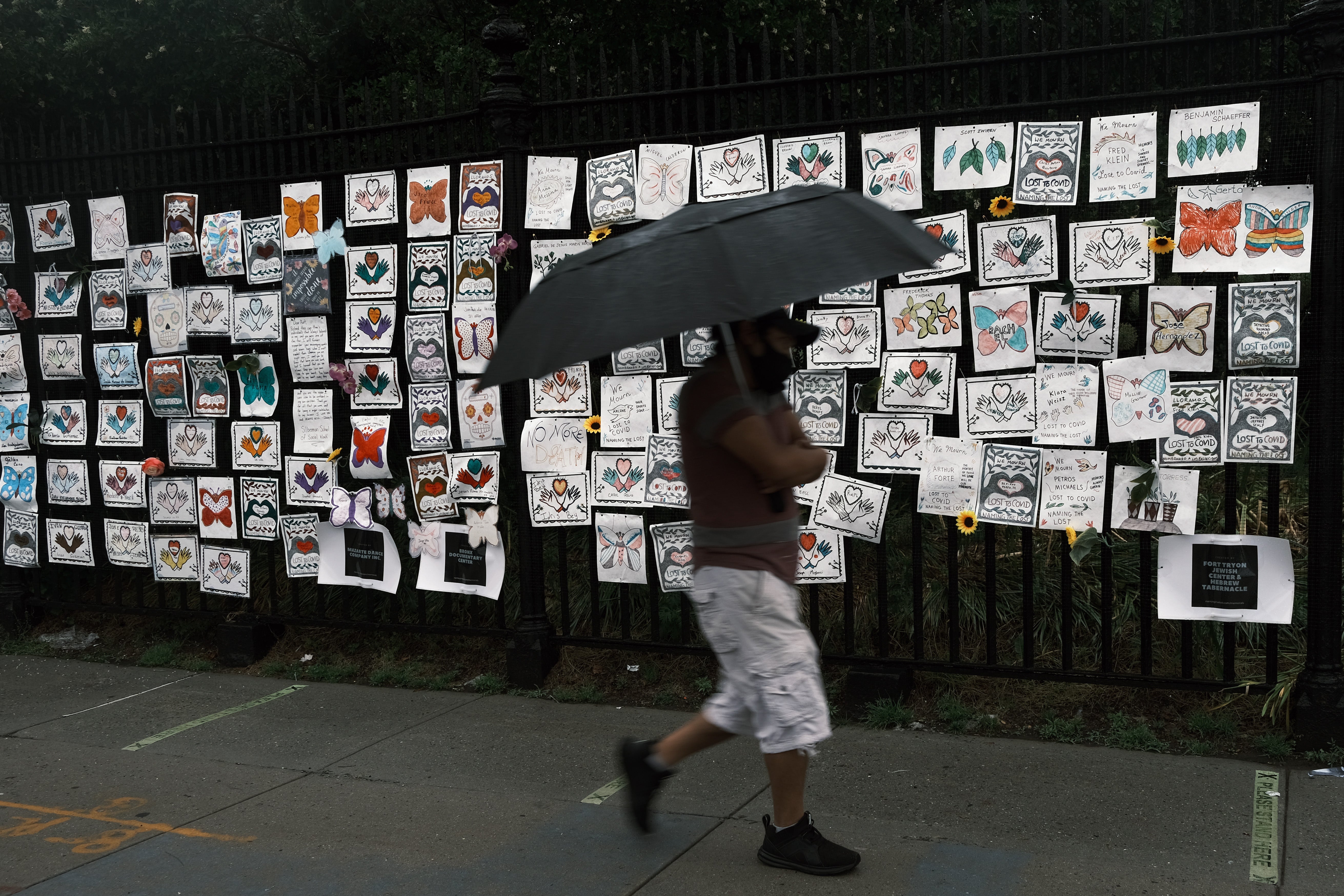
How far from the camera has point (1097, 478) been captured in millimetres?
5074

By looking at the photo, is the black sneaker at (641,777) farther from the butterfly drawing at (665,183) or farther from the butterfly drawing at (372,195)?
the butterfly drawing at (372,195)

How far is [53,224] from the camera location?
718 centimetres

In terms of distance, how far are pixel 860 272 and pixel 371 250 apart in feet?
11.8

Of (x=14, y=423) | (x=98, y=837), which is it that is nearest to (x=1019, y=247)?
(x=98, y=837)

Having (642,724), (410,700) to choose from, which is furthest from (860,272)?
(410,700)

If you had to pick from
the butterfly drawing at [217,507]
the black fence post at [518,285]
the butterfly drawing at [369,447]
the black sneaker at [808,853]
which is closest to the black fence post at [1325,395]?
the black sneaker at [808,853]

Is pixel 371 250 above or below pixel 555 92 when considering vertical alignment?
below

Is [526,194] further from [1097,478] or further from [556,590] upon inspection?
[1097,478]

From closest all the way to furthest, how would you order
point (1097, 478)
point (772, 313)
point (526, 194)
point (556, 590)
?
1. point (772, 313)
2. point (1097, 478)
3. point (526, 194)
4. point (556, 590)

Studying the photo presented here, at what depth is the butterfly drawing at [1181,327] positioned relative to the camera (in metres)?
4.85

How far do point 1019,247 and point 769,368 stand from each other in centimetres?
187

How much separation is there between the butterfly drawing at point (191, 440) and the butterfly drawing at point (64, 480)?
2.65ft

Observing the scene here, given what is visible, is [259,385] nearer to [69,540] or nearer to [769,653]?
[69,540]

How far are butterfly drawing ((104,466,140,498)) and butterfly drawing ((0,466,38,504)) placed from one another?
55 cm
